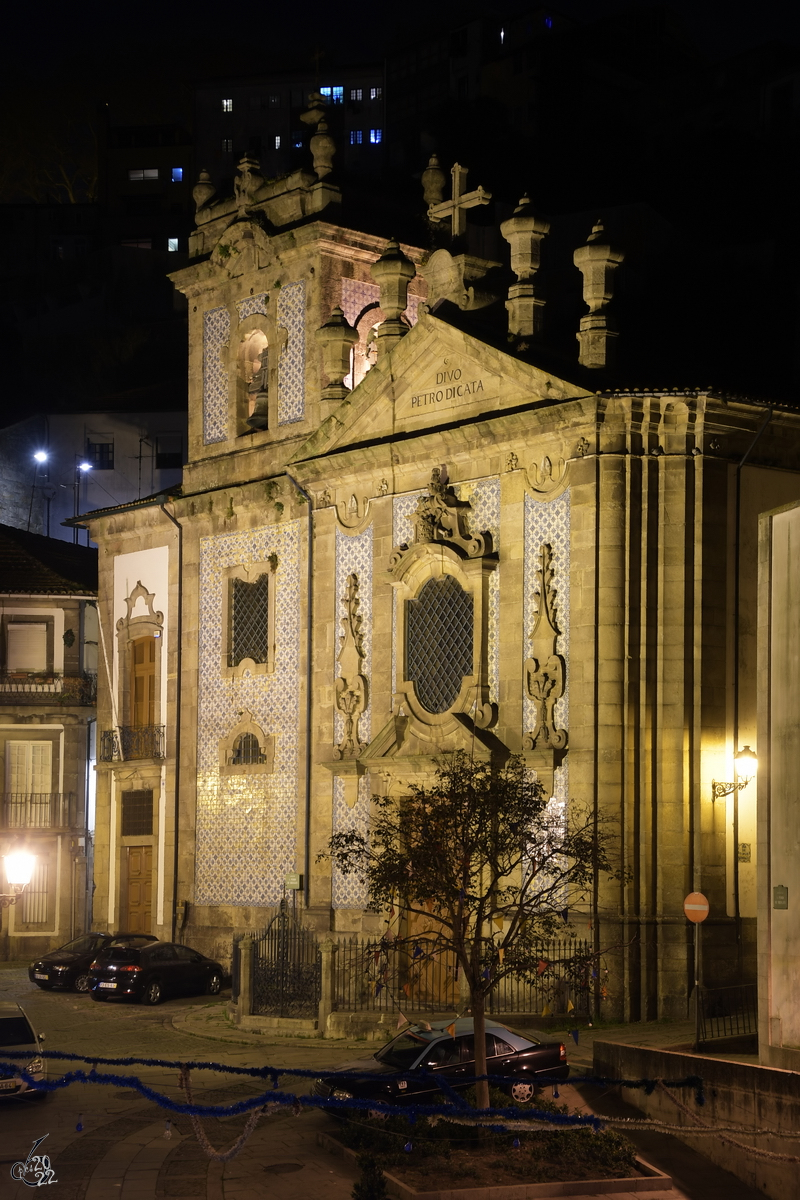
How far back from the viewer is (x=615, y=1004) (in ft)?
80.8

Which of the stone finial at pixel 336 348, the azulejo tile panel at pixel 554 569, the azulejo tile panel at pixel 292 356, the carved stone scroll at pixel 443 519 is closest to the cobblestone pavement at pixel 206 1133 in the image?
the azulejo tile panel at pixel 554 569

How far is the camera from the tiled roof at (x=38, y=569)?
43.0 metres

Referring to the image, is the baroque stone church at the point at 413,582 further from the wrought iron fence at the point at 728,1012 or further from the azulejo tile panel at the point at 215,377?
the wrought iron fence at the point at 728,1012

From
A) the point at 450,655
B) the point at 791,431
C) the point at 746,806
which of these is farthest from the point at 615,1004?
the point at 791,431

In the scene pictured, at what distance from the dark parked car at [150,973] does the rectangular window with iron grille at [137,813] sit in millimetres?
3997

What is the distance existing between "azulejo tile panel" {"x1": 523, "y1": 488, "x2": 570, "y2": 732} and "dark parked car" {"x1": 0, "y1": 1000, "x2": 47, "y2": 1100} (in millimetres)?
9225

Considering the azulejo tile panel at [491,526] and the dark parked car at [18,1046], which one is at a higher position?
the azulejo tile panel at [491,526]

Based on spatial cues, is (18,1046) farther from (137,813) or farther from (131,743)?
(131,743)

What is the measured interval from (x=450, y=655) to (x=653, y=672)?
3.94 metres

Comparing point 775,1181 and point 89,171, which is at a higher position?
point 89,171

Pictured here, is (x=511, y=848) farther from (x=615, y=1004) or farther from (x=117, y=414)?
(x=117, y=414)

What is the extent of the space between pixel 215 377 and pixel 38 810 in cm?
1250

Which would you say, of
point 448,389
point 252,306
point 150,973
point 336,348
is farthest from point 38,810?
point 448,389

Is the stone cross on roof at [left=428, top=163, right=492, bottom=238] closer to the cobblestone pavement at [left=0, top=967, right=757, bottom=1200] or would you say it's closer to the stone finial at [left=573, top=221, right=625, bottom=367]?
the stone finial at [left=573, top=221, right=625, bottom=367]
